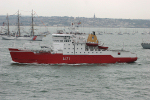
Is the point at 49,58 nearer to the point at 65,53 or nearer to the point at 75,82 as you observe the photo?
the point at 65,53

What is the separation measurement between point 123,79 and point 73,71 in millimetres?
6831

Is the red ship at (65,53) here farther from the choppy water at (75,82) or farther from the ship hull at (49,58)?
the choppy water at (75,82)

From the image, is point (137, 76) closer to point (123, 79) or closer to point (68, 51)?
point (123, 79)

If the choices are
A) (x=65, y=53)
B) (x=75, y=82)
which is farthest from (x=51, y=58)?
(x=75, y=82)

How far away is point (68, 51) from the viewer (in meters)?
35.2

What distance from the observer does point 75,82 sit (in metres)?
26.8

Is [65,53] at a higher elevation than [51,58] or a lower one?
higher

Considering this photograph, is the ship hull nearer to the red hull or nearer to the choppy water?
the red hull

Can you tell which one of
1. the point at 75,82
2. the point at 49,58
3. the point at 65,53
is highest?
the point at 65,53

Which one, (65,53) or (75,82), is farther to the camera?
(65,53)

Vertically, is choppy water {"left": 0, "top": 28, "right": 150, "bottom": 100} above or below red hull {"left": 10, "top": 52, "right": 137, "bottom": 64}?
below

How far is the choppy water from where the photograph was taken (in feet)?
74.7

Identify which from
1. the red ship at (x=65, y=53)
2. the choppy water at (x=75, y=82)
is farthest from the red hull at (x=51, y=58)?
the choppy water at (x=75, y=82)

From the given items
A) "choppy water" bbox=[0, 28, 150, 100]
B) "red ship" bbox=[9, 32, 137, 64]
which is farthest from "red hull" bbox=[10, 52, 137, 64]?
"choppy water" bbox=[0, 28, 150, 100]
